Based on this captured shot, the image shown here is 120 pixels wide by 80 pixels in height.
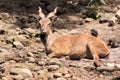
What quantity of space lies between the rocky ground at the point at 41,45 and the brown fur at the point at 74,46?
24 cm

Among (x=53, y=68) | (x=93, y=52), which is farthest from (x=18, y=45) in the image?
(x=53, y=68)

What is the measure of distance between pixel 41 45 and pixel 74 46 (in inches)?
57.4

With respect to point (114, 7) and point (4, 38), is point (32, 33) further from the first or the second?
point (114, 7)

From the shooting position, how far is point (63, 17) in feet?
55.2

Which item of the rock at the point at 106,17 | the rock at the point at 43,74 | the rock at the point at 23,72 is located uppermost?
the rock at the point at 23,72

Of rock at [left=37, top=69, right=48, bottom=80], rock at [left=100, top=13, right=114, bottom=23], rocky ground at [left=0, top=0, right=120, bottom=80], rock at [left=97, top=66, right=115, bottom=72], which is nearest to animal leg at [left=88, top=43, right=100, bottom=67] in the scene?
rocky ground at [left=0, top=0, right=120, bottom=80]

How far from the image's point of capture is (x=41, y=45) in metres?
13.5

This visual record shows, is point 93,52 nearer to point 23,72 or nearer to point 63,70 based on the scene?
point 63,70

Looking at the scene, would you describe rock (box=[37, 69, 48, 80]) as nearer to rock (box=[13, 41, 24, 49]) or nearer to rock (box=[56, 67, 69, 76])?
rock (box=[56, 67, 69, 76])

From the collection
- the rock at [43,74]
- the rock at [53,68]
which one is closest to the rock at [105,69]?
the rock at [53,68]

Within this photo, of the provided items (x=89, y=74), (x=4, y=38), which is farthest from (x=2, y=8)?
(x=89, y=74)

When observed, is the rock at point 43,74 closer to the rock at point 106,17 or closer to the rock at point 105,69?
the rock at point 105,69

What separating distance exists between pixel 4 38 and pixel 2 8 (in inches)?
142

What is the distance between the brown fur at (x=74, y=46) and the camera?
12.0 m
